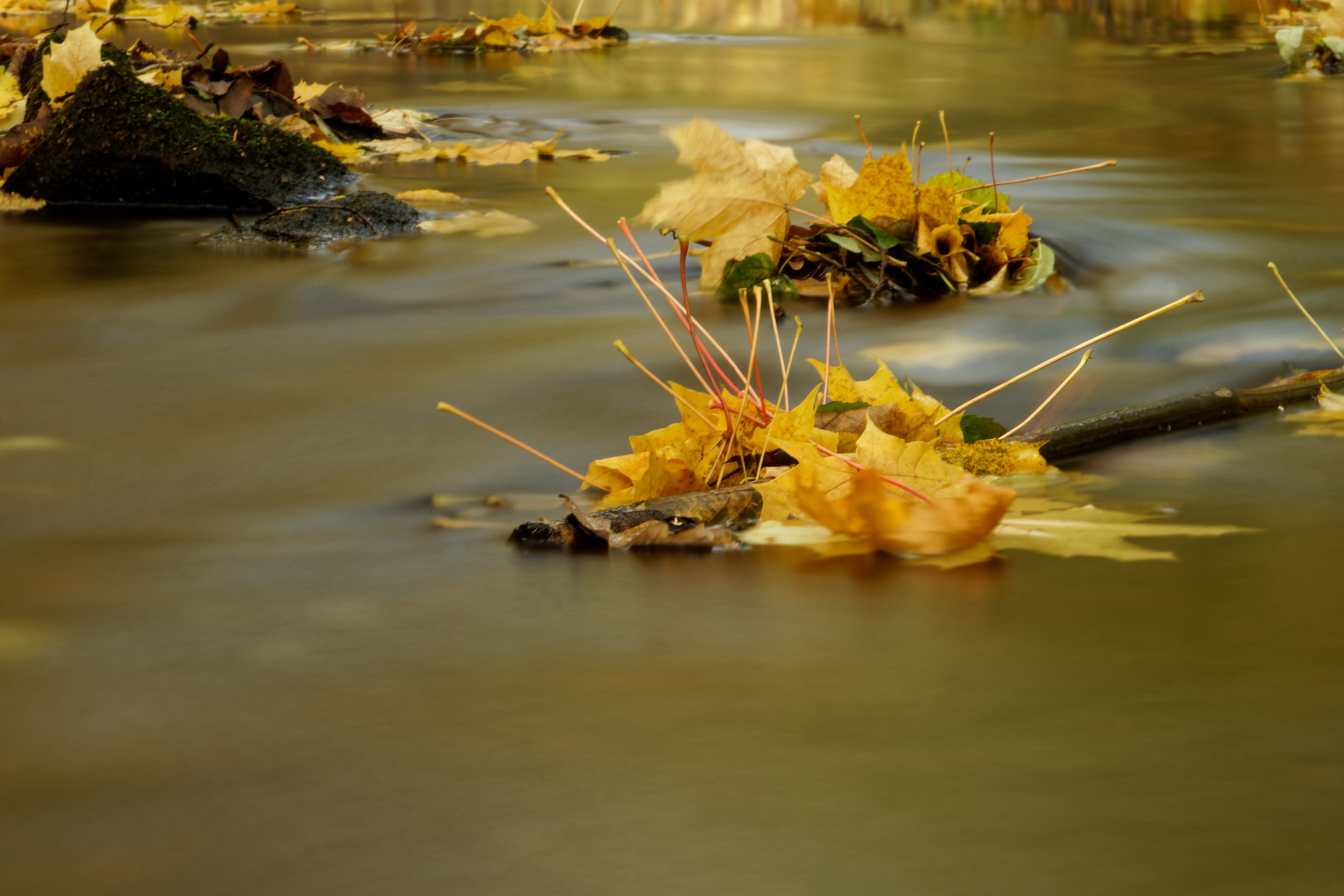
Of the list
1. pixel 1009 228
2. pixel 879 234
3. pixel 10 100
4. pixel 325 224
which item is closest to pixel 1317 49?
pixel 1009 228

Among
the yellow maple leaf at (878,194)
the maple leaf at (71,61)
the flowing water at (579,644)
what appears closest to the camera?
the flowing water at (579,644)

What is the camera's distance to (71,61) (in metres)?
3.89

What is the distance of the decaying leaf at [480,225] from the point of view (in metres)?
3.62

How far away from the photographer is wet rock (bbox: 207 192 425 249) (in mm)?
3430

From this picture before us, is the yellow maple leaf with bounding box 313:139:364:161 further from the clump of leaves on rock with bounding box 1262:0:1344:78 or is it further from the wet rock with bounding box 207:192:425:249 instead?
the clump of leaves on rock with bounding box 1262:0:1344:78

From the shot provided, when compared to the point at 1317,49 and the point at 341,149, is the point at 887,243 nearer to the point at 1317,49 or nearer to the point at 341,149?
the point at 341,149

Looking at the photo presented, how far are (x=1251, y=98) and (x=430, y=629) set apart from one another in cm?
603

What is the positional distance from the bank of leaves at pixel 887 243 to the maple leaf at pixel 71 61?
2.06 m

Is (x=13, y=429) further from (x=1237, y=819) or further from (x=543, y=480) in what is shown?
(x=1237, y=819)

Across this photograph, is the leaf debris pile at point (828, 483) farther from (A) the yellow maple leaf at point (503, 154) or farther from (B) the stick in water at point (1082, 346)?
(A) the yellow maple leaf at point (503, 154)

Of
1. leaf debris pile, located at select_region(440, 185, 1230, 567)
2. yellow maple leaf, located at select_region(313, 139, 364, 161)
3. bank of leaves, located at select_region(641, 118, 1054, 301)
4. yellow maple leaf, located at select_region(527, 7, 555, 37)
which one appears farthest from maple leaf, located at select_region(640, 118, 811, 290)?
yellow maple leaf, located at select_region(527, 7, 555, 37)

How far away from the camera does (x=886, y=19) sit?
41.7 ft

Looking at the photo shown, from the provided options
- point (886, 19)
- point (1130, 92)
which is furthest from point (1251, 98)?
point (886, 19)

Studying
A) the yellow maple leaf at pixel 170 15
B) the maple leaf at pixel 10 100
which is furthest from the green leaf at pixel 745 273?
the yellow maple leaf at pixel 170 15
